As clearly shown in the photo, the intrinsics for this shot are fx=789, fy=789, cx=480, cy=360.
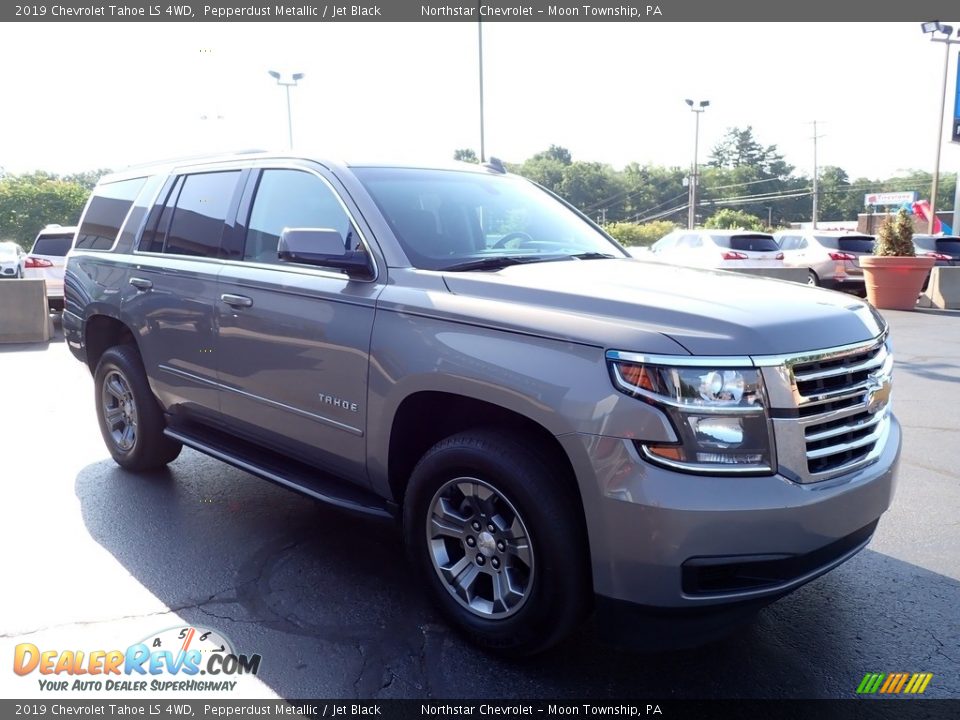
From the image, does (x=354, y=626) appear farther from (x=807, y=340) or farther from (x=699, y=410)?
(x=807, y=340)

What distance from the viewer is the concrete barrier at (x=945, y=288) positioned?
15969 millimetres

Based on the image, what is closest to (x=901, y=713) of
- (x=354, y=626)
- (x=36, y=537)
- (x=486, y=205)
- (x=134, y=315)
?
(x=354, y=626)

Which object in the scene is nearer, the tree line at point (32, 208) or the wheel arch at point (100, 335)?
the wheel arch at point (100, 335)

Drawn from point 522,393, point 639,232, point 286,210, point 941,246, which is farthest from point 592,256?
point 639,232

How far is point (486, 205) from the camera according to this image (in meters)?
4.14

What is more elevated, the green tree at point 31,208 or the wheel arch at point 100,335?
the green tree at point 31,208

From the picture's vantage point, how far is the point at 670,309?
8.91 ft

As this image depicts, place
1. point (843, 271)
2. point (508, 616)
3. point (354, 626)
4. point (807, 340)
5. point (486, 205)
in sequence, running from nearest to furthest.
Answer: point (807, 340), point (508, 616), point (354, 626), point (486, 205), point (843, 271)

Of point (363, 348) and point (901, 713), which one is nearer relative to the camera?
point (901, 713)

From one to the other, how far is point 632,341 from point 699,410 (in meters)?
0.31

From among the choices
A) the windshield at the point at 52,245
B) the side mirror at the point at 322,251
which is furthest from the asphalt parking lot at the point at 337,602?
the windshield at the point at 52,245

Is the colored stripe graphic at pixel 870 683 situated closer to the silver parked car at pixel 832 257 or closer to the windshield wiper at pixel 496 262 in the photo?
the windshield wiper at pixel 496 262

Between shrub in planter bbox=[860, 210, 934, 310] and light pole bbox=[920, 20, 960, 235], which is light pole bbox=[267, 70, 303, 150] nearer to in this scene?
shrub in planter bbox=[860, 210, 934, 310]

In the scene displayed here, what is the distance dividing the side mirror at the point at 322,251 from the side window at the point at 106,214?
2.52 m
